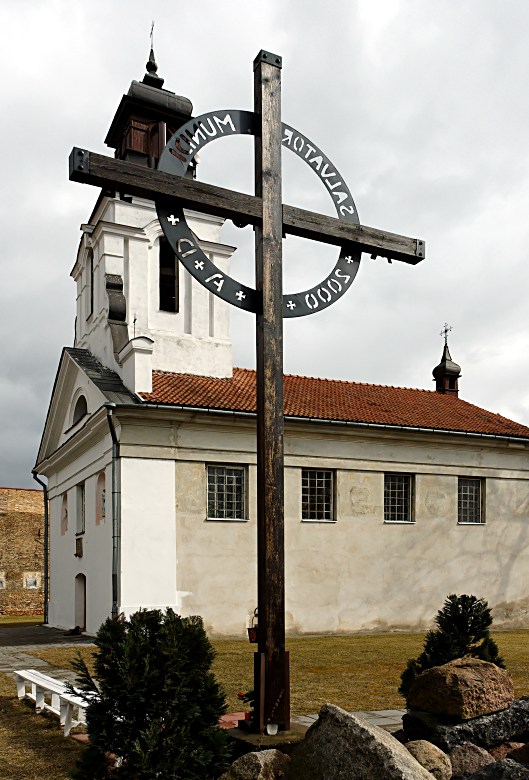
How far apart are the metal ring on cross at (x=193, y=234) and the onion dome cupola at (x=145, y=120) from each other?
18.7m

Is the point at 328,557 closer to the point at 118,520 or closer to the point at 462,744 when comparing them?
the point at 118,520

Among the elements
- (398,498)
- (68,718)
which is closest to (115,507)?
(398,498)

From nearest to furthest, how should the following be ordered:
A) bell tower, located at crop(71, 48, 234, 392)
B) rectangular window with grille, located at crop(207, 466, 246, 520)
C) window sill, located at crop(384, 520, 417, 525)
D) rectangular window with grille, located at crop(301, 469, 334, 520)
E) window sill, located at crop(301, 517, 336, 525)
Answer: rectangular window with grille, located at crop(207, 466, 246, 520) < window sill, located at crop(301, 517, 336, 525) < rectangular window with grille, located at crop(301, 469, 334, 520) < window sill, located at crop(384, 520, 417, 525) < bell tower, located at crop(71, 48, 234, 392)

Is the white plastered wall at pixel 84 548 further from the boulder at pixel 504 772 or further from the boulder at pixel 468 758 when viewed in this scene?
the boulder at pixel 504 772

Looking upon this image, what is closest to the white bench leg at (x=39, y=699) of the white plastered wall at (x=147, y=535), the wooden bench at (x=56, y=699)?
the wooden bench at (x=56, y=699)

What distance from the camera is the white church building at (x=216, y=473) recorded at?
19625 millimetres

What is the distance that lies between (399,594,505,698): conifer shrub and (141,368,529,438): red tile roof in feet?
42.7

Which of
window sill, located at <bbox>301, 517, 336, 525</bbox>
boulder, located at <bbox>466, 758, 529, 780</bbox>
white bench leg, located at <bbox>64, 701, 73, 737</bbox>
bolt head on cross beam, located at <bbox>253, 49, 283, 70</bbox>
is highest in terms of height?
bolt head on cross beam, located at <bbox>253, 49, 283, 70</bbox>

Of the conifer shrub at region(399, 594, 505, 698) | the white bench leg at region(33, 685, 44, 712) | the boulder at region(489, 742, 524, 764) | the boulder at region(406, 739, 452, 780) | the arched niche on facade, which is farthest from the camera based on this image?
the arched niche on facade

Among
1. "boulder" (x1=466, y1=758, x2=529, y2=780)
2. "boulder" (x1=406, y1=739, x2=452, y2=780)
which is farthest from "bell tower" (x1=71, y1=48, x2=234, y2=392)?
"boulder" (x1=466, y1=758, x2=529, y2=780)

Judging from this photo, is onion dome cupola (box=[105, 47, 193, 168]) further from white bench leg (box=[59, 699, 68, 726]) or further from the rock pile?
the rock pile

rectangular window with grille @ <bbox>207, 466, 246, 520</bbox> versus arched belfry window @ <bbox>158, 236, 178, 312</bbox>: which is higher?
arched belfry window @ <bbox>158, 236, 178, 312</bbox>

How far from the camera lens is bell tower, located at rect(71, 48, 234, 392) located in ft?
77.0

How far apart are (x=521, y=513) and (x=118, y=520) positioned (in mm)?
13384
